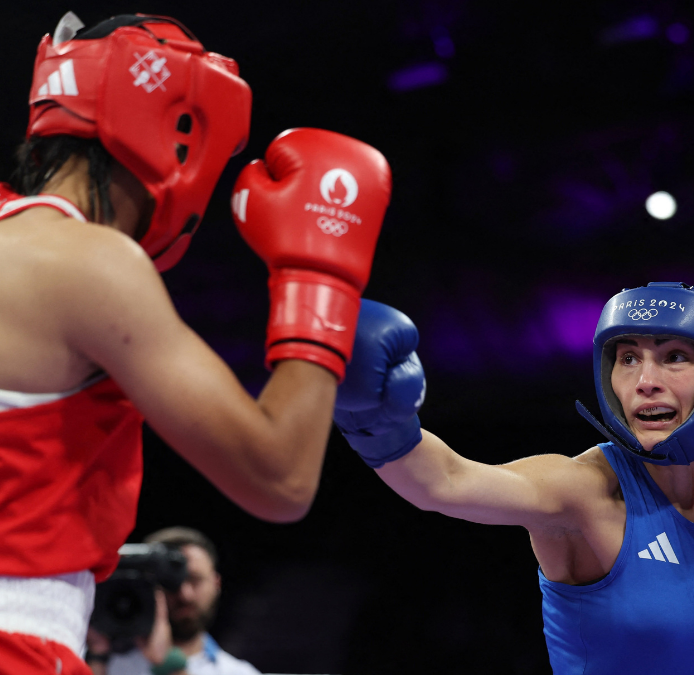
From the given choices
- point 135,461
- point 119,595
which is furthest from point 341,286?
point 119,595

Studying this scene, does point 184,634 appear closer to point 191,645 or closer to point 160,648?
point 191,645

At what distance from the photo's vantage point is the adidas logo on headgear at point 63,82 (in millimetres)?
1173

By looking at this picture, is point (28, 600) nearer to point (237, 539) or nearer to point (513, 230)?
point (513, 230)

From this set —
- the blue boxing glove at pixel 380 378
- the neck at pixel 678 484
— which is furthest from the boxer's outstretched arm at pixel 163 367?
the neck at pixel 678 484

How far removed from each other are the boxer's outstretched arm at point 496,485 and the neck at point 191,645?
2.33m

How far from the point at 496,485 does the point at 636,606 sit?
0.43 m

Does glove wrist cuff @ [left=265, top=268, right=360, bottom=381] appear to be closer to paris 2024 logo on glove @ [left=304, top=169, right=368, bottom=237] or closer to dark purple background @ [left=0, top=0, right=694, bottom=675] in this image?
paris 2024 logo on glove @ [left=304, top=169, right=368, bottom=237]

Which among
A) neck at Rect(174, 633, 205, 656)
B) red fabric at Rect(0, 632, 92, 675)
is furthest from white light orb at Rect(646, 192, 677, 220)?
red fabric at Rect(0, 632, 92, 675)

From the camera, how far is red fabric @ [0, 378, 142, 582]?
100cm

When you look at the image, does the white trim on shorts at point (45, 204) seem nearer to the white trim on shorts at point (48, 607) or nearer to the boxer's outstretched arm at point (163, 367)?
the boxer's outstretched arm at point (163, 367)

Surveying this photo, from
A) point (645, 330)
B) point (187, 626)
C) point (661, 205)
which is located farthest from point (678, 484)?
point (661, 205)

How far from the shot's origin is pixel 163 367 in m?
0.96

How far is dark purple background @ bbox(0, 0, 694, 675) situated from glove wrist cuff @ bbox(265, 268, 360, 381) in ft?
12.0

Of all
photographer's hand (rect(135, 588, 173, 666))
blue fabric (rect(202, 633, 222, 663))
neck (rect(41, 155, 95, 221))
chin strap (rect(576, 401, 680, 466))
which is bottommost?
blue fabric (rect(202, 633, 222, 663))
